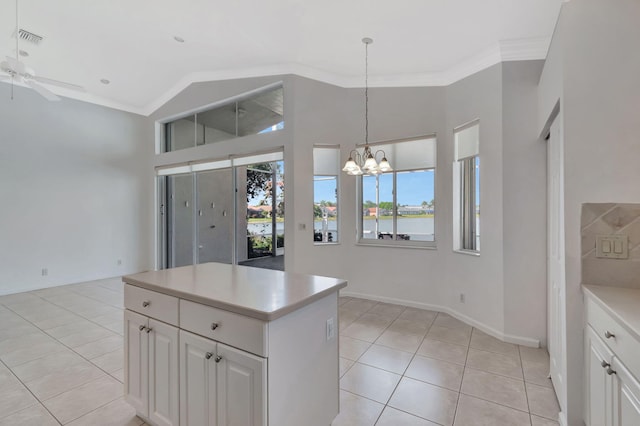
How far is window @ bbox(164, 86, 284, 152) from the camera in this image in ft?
15.4

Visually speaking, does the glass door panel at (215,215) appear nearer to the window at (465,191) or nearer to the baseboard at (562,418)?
the window at (465,191)

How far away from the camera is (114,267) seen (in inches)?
239

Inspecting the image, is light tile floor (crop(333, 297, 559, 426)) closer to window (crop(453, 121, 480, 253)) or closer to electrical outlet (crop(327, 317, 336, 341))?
electrical outlet (crop(327, 317, 336, 341))

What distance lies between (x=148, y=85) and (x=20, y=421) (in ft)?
18.1

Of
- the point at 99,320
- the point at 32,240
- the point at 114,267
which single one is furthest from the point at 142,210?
the point at 99,320

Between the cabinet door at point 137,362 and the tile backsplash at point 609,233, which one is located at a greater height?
the tile backsplash at point 609,233

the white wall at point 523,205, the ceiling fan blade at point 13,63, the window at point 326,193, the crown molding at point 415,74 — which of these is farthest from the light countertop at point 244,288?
the crown molding at point 415,74

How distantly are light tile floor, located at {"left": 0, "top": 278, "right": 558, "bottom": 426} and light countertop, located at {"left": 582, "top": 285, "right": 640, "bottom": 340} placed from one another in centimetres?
98

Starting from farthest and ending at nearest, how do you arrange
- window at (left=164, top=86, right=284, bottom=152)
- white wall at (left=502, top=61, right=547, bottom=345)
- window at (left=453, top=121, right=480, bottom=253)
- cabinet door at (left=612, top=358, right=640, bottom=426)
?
window at (left=164, top=86, right=284, bottom=152) < window at (left=453, top=121, right=480, bottom=253) < white wall at (left=502, top=61, right=547, bottom=345) < cabinet door at (left=612, top=358, right=640, bottom=426)

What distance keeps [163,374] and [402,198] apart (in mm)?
3589

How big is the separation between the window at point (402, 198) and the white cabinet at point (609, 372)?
244 cm

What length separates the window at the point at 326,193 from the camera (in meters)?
4.53

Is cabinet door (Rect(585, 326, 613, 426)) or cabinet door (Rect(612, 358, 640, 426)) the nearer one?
cabinet door (Rect(612, 358, 640, 426))

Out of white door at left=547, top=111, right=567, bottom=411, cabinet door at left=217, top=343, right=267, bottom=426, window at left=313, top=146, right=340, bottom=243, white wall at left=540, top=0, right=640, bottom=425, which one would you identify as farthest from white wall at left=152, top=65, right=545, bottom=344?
cabinet door at left=217, top=343, right=267, bottom=426
